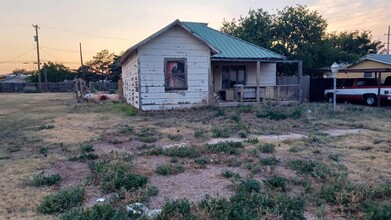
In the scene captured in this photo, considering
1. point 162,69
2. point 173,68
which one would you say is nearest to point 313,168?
point 162,69

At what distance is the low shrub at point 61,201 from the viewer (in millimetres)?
4023

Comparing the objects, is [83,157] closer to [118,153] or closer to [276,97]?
[118,153]

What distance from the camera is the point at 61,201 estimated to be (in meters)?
4.19

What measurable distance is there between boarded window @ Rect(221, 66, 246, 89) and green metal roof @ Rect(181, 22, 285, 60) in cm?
123

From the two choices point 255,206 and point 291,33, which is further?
point 291,33

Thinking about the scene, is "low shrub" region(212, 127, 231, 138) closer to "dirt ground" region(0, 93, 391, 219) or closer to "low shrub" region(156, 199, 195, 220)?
"dirt ground" region(0, 93, 391, 219)

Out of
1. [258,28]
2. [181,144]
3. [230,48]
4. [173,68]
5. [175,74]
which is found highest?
[258,28]

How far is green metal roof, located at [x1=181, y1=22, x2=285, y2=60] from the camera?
59.8ft

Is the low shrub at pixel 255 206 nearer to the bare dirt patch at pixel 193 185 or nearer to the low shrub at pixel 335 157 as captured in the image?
the bare dirt patch at pixel 193 185

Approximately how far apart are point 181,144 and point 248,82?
12965 mm

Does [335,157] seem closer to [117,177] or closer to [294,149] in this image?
[294,149]

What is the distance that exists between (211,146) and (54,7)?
19493 mm

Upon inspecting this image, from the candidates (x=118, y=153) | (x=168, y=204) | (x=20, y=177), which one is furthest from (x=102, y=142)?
(x=168, y=204)

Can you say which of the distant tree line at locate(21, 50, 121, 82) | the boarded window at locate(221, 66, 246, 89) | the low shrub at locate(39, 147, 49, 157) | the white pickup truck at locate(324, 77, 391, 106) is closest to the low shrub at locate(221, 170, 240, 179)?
the low shrub at locate(39, 147, 49, 157)
